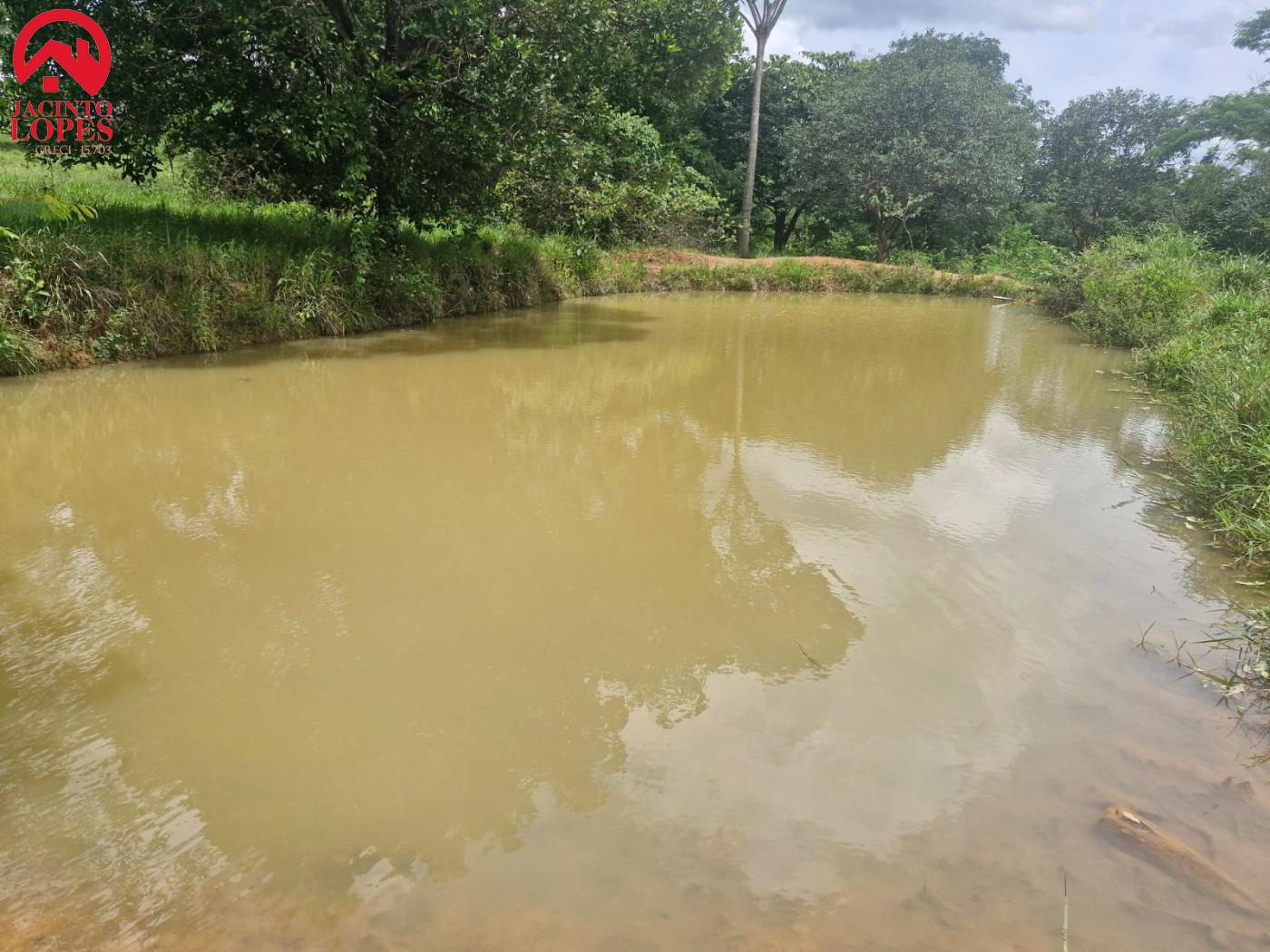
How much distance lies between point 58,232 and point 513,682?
21.4 ft

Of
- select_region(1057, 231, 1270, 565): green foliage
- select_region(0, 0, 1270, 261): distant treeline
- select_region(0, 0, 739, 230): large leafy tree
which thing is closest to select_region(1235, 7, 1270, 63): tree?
select_region(0, 0, 1270, 261): distant treeline

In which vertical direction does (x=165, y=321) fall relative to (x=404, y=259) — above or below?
below

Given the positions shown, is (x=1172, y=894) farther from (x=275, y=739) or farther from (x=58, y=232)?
(x=58, y=232)

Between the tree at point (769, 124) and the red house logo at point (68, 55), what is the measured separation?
17.2m

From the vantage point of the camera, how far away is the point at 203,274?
7.04m

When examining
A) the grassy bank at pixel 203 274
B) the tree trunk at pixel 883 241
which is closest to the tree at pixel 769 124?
the tree trunk at pixel 883 241

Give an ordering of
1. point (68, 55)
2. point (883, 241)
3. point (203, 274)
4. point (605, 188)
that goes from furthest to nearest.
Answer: point (883, 241) < point (605, 188) < point (203, 274) < point (68, 55)

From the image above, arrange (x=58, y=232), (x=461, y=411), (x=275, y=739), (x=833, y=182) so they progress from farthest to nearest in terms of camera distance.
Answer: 1. (x=833, y=182)
2. (x=58, y=232)
3. (x=461, y=411)
4. (x=275, y=739)

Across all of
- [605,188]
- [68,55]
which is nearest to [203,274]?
[68,55]

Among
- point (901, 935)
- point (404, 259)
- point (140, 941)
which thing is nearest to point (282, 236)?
point (404, 259)

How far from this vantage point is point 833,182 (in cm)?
2053

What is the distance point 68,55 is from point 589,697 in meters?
8.03

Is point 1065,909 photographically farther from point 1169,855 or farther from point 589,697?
point 589,697
